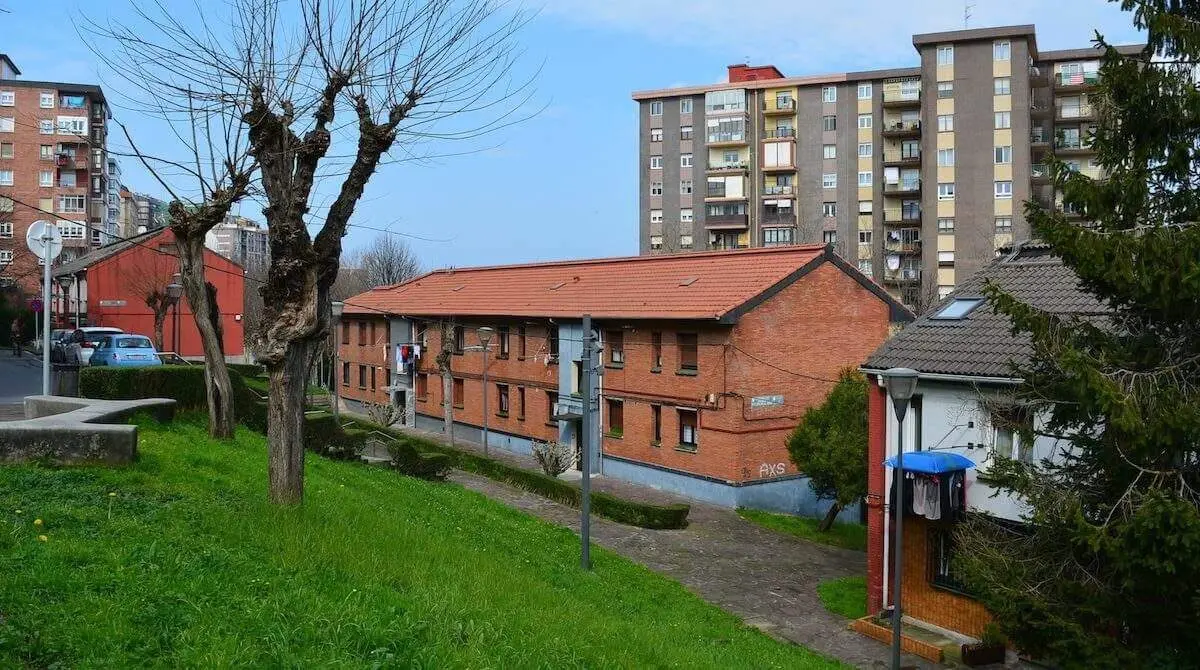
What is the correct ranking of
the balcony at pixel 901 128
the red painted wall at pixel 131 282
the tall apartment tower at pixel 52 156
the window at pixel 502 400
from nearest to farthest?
the window at pixel 502 400, the red painted wall at pixel 131 282, the balcony at pixel 901 128, the tall apartment tower at pixel 52 156

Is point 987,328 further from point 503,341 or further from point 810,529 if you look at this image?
point 503,341

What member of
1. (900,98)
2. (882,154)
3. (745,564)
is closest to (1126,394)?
(745,564)

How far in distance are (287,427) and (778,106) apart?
192 feet

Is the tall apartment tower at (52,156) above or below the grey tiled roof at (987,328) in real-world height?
above

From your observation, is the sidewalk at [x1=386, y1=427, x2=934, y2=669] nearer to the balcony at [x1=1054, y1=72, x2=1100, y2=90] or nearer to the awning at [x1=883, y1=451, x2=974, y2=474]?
the awning at [x1=883, y1=451, x2=974, y2=474]

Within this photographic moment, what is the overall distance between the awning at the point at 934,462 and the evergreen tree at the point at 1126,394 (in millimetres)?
4009

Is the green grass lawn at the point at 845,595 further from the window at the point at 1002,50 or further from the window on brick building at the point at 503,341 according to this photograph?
the window at the point at 1002,50

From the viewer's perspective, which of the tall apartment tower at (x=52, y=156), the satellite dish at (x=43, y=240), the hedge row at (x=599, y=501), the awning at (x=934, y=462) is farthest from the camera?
the tall apartment tower at (x=52, y=156)

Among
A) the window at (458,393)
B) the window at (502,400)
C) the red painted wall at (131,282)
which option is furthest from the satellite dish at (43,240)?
the red painted wall at (131,282)

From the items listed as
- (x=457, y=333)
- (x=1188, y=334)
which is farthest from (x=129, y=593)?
(x=457, y=333)

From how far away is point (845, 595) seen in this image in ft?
66.4

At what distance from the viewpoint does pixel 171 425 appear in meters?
16.6

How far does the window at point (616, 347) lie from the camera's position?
3331 centimetres

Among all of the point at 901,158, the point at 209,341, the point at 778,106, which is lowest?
the point at 209,341
